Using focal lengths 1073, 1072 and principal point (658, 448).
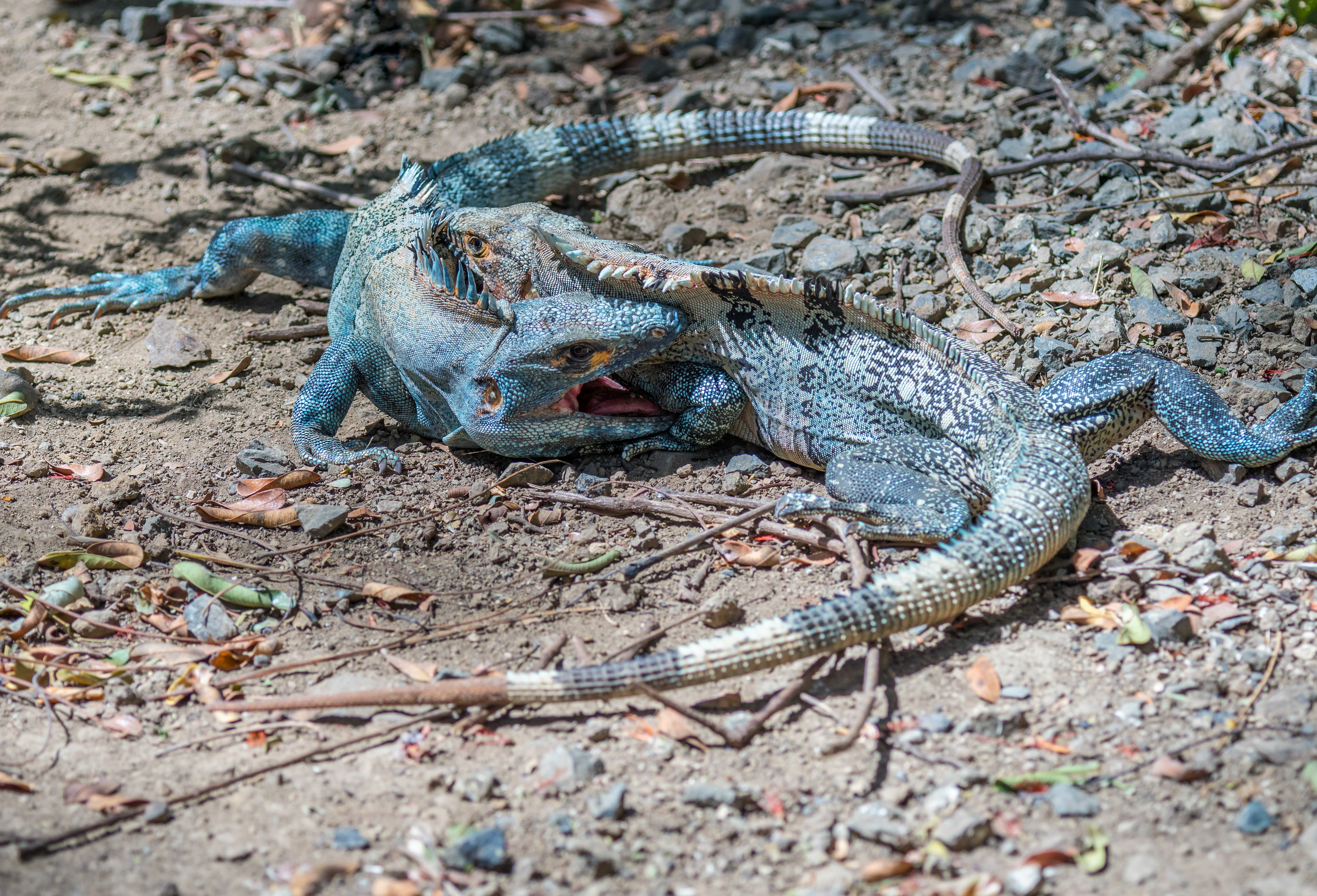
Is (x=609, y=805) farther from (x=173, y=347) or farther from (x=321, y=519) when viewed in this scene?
(x=173, y=347)

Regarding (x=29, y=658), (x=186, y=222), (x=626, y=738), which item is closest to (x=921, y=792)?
(x=626, y=738)

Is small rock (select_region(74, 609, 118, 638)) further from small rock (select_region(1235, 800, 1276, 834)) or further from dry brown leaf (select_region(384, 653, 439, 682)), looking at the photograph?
small rock (select_region(1235, 800, 1276, 834))

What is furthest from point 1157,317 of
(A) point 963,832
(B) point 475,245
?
(B) point 475,245

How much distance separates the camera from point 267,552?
4789 millimetres

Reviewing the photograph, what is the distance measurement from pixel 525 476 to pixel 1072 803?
118 inches

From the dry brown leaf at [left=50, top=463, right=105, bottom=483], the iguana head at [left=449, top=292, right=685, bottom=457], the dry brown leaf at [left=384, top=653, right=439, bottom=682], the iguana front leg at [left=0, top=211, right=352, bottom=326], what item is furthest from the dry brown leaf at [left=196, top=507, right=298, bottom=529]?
the iguana front leg at [left=0, top=211, right=352, bottom=326]

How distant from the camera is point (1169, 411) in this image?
4652 millimetres

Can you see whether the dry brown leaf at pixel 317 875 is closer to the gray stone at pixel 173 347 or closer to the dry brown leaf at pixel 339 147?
the gray stone at pixel 173 347

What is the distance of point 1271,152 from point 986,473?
3.27 meters

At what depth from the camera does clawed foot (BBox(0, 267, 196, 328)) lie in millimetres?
6871

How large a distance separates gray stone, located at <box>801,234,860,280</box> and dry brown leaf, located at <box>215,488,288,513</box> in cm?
329

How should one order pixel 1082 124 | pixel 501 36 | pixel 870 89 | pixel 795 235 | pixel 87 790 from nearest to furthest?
pixel 87 790, pixel 795 235, pixel 1082 124, pixel 870 89, pixel 501 36

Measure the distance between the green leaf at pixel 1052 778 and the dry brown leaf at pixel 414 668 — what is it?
204cm

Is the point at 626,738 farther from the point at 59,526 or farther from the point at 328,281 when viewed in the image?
the point at 328,281
